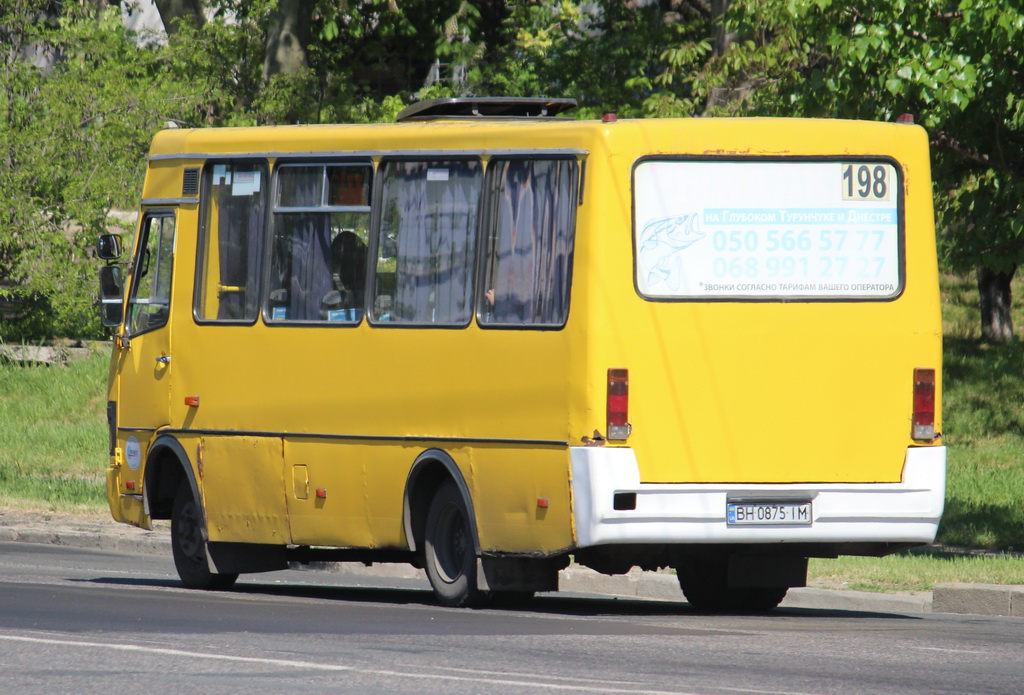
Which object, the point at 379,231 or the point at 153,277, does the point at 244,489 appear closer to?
the point at 153,277

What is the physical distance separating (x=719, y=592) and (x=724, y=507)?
195 centimetres

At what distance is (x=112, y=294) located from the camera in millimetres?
13328

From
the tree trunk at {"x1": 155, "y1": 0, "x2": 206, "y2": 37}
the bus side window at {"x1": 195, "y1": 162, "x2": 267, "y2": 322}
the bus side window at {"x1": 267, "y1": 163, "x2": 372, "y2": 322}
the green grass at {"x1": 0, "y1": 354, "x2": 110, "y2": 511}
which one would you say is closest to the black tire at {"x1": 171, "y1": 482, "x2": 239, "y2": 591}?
the bus side window at {"x1": 195, "y1": 162, "x2": 267, "y2": 322}

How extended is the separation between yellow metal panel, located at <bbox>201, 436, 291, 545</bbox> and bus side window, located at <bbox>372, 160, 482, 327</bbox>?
1436 mm

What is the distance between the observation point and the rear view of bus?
10.2 metres

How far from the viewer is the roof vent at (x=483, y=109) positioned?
39.5 ft

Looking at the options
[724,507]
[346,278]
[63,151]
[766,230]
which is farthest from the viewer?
[63,151]

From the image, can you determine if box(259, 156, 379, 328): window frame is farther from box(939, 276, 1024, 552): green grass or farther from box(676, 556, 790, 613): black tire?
box(939, 276, 1024, 552): green grass

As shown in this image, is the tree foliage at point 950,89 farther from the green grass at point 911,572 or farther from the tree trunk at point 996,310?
the tree trunk at point 996,310

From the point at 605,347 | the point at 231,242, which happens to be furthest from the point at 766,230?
the point at 231,242

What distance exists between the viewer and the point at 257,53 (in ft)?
104

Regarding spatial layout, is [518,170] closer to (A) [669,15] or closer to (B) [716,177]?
(B) [716,177]

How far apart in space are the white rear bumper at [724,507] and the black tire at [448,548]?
120cm

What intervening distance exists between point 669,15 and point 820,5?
689 inches
